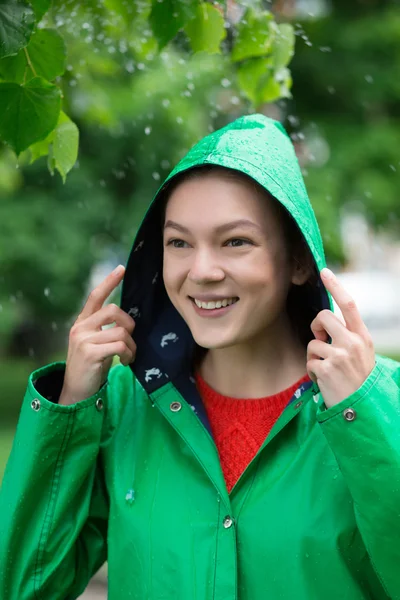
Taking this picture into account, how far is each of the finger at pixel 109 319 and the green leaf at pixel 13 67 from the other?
63cm

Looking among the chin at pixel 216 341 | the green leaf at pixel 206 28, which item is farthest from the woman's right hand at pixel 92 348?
the green leaf at pixel 206 28

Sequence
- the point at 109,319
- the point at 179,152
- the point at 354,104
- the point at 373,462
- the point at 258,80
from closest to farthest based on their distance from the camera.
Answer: the point at 373,462, the point at 109,319, the point at 258,80, the point at 179,152, the point at 354,104

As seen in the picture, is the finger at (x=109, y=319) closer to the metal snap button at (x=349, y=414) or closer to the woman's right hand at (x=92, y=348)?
the woman's right hand at (x=92, y=348)

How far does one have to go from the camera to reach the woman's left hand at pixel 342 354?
6.28 feet

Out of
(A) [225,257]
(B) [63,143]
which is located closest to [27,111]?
(B) [63,143]

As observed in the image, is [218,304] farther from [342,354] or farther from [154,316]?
[154,316]

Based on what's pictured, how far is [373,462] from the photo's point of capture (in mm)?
1857

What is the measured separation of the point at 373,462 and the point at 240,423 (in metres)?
0.47

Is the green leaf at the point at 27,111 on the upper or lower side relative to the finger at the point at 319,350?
upper

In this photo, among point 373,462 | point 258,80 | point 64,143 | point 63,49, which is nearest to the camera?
point 373,462

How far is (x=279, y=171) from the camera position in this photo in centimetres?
220

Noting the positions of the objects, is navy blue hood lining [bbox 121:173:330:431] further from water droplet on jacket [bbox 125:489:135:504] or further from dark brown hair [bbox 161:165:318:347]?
water droplet on jacket [bbox 125:489:135:504]

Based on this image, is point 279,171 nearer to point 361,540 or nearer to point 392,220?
point 361,540

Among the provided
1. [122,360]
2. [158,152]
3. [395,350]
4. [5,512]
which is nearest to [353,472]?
[122,360]
